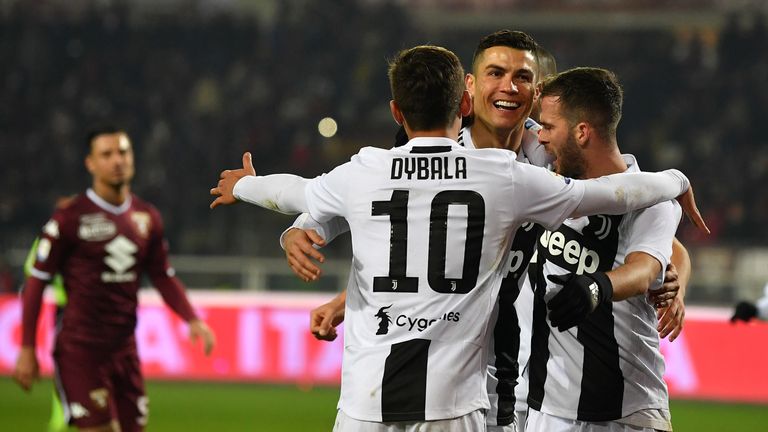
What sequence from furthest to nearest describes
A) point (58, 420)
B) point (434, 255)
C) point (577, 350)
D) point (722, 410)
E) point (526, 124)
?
point (722, 410) < point (58, 420) < point (526, 124) < point (577, 350) < point (434, 255)

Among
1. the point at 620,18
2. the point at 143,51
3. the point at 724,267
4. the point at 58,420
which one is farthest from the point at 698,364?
the point at 143,51

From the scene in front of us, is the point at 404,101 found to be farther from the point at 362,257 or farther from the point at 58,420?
the point at 58,420

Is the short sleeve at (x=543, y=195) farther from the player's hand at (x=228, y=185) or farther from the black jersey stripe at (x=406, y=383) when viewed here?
the player's hand at (x=228, y=185)

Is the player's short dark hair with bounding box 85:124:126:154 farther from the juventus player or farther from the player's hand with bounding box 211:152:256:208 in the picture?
the juventus player

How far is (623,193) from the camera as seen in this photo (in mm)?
3449

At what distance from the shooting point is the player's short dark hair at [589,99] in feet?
12.6

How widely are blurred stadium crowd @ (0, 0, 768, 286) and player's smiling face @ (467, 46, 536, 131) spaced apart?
39.0 ft

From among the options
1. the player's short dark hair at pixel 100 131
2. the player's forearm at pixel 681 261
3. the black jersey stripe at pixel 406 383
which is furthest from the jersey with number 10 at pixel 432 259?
the player's short dark hair at pixel 100 131

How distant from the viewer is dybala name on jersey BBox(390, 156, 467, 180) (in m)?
3.28

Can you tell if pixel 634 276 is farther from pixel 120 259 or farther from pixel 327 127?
pixel 327 127

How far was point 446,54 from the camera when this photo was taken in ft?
10.9

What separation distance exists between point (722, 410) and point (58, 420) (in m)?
6.65

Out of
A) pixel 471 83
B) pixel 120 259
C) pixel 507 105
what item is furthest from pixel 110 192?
pixel 507 105

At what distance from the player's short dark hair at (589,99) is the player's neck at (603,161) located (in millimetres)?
50
